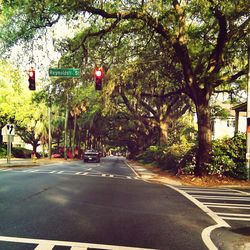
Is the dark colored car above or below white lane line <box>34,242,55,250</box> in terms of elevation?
below

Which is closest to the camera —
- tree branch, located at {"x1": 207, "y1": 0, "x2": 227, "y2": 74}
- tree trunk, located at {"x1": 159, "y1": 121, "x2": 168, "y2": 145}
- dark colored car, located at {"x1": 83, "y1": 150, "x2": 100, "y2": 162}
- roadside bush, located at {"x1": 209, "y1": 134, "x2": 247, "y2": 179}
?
tree branch, located at {"x1": 207, "y1": 0, "x2": 227, "y2": 74}

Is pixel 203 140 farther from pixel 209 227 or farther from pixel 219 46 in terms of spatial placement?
pixel 209 227

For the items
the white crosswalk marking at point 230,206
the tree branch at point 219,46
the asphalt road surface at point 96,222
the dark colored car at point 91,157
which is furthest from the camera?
the dark colored car at point 91,157

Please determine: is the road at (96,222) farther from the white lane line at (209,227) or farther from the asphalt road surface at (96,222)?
the white lane line at (209,227)

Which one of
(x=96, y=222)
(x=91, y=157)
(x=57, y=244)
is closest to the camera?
(x=57, y=244)

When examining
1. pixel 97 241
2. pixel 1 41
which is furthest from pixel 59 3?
pixel 97 241

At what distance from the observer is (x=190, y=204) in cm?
1178

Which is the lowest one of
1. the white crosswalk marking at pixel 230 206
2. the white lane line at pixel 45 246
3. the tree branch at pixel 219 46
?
the white crosswalk marking at pixel 230 206

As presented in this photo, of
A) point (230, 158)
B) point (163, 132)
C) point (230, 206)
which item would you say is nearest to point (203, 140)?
point (230, 158)

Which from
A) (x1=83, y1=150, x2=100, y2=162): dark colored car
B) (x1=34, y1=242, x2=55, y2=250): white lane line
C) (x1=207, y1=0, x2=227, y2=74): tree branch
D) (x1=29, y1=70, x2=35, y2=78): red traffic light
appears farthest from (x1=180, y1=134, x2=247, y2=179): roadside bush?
(x1=83, y1=150, x2=100, y2=162): dark colored car

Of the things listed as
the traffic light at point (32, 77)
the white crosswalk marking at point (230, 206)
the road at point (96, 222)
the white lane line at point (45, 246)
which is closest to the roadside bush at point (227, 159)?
the white crosswalk marking at point (230, 206)

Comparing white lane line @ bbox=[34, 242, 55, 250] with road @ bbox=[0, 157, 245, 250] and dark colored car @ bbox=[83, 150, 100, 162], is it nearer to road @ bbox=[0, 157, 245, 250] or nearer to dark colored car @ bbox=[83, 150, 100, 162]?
road @ bbox=[0, 157, 245, 250]

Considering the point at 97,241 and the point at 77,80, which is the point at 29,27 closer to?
the point at 77,80

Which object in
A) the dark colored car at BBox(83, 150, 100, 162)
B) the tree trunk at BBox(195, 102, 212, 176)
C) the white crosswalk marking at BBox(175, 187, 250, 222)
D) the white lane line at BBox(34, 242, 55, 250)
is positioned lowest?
the dark colored car at BBox(83, 150, 100, 162)
